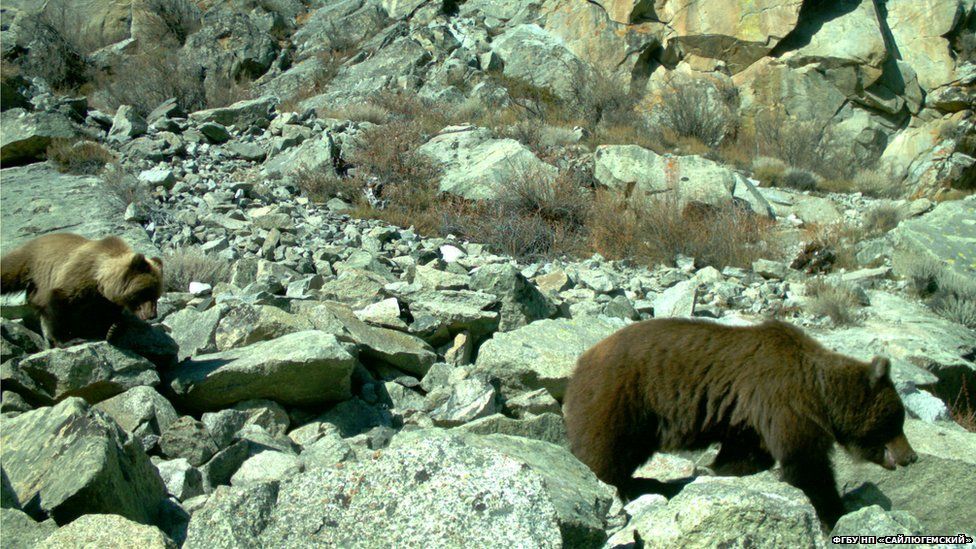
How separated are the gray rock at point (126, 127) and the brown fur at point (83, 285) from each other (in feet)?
32.9

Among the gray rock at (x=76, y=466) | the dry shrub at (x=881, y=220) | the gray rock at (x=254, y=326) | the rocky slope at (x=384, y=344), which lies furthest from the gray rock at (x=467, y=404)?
the dry shrub at (x=881, y=220)

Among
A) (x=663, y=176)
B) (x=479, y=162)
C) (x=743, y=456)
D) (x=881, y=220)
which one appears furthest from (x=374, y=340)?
(x=881, y=220)

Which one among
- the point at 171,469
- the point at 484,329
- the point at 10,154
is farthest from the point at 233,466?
the point at 10,154

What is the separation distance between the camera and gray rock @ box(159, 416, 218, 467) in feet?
16.0

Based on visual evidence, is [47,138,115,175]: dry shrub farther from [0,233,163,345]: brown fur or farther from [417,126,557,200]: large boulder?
[0,233,163,345]: brown fur

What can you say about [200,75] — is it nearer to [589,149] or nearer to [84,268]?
[589,149]

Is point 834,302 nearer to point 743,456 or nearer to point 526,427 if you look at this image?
point 743,456

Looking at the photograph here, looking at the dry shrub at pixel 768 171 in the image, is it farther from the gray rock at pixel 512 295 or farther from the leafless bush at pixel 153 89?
the leafless bush at pixel 153 89

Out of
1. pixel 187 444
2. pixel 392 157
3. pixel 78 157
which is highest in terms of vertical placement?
pixel 187 444

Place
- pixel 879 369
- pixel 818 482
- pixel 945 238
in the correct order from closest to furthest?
pixel 818 482 < pixel 879 369 < pixel 945 238

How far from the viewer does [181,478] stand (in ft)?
14.8

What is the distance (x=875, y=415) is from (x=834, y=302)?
5029mm

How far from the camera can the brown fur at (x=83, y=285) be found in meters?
6.01

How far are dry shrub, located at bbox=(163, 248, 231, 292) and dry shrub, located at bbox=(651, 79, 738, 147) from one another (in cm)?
1413
